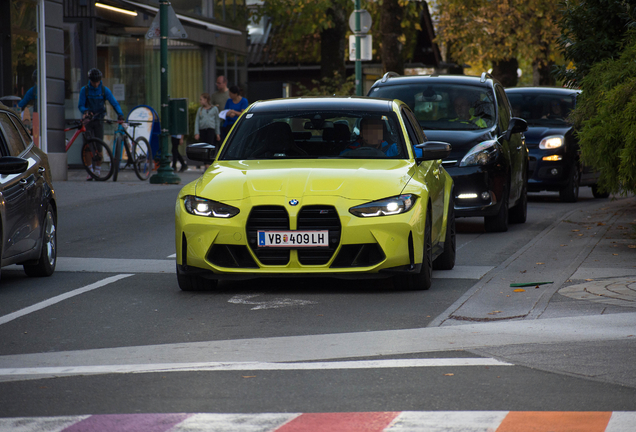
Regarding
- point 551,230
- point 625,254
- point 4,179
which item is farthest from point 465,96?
point 4,179

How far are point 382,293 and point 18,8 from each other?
1466cm

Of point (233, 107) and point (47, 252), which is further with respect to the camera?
point (233, 107)

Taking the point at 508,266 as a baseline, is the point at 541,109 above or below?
above

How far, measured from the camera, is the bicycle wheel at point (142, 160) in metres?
22.2

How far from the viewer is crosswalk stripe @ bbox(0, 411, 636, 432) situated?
15.3 feet

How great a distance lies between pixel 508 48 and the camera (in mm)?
42375

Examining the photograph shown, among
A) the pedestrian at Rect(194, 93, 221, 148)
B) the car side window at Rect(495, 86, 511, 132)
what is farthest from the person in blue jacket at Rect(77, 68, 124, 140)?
the car side window at Rect(495, 86, 511, 132)

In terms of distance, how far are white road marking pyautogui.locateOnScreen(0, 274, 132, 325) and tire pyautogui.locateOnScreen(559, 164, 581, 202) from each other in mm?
10498

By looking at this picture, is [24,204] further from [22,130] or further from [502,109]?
[502,109]

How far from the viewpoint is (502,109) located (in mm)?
14242

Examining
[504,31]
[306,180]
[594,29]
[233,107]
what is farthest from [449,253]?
[504,31]

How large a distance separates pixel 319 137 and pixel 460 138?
13.6 feet

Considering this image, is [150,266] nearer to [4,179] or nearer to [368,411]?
[4,179]

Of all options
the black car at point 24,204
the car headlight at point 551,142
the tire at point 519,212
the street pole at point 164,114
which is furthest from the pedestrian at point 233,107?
the black car at point 24,204
